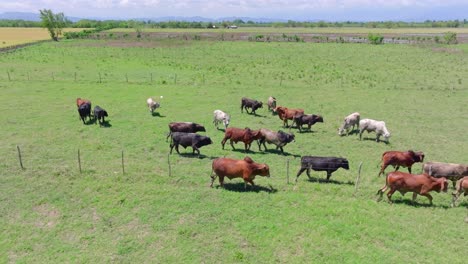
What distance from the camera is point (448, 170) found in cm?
1505

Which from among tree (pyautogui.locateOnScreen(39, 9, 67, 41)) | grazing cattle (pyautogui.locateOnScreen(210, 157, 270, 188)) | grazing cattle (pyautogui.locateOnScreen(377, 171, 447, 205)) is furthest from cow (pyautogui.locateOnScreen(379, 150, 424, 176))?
tree (pyautogui.locateOnScreen(39, 9, 67, 41))

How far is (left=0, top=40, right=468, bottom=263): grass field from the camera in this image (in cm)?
1120

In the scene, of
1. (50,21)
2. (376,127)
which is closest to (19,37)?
(50,21)

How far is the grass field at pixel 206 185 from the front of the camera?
11.2 m

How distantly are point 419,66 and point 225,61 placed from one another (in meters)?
25.5

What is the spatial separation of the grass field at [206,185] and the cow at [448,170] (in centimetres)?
106

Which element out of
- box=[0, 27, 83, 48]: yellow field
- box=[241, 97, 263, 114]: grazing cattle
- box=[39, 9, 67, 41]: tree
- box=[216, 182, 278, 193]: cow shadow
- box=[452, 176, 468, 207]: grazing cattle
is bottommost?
box=[216, 182, 278, 193]: cow shadow

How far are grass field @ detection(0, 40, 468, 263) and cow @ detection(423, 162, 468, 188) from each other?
1.06 metres

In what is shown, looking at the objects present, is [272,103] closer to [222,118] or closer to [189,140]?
[222,118]

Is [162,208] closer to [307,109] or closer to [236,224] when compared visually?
[236,224]

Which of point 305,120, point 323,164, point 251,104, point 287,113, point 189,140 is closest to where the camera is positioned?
point 323,164

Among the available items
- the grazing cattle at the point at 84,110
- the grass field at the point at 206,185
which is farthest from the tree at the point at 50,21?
the grazing cattle at the point at 84,110

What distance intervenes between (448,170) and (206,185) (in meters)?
9.82

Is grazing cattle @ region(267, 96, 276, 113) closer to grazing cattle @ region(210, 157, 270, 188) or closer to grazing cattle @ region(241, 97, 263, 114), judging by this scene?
grazing cattle @ region(241, 97, 263, 114)
